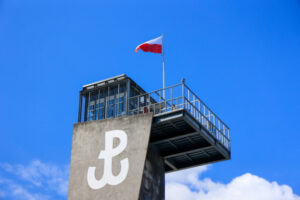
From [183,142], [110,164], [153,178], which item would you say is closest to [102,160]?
[110,164]

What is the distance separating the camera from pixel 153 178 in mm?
42250

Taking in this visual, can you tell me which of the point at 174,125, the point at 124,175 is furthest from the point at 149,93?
the point at 124,175

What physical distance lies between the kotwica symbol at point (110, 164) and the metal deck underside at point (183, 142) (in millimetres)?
2492

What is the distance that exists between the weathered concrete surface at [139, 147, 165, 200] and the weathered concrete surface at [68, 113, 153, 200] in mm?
922

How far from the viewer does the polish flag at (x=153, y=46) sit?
46.6 meters

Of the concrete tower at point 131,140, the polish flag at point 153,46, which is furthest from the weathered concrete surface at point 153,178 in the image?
the polish flag at point 153,46

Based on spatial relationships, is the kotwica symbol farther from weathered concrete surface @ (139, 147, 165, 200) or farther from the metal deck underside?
the metal deck underside

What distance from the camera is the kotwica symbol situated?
132 ft

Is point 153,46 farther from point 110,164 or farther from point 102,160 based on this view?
point 110,164

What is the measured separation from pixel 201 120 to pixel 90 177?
8743mm

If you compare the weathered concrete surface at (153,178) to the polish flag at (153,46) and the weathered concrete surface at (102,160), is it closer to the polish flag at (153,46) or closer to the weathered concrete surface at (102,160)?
the weathered concrete surface at (102,160)

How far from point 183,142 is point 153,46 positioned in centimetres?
835

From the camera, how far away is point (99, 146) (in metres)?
41.9

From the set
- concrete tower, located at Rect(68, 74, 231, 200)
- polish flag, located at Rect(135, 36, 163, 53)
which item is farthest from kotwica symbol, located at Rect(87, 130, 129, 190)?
polish flag, located at Rect(135, 36, 163, 53)
